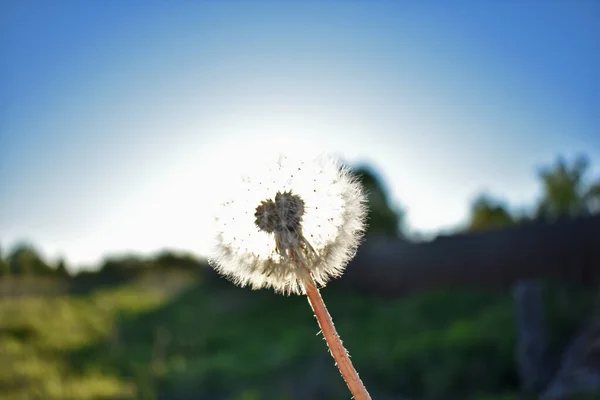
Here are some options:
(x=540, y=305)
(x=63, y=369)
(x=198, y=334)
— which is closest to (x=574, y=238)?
(x=540, y=305)

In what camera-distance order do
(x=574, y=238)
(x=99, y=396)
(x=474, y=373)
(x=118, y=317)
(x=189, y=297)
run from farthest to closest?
1. (x=189, y=297)
2. (x=118, y=317)
3. (x=574, y=238)
4. (x=99, y=396)
5. (x=474, y=373)

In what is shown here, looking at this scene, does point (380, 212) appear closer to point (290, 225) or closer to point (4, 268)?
point (4, 268)

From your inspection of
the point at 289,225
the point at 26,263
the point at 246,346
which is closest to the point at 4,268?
the point at 26,263

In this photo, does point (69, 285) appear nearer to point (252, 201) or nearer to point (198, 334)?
point (198, 334)

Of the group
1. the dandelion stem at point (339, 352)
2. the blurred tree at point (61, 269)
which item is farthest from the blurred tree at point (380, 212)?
the dandelion stem at point (339, 352)

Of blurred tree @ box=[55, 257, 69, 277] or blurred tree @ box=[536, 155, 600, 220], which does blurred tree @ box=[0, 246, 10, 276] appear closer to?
blurred tree @ box=[55, 257, 69, 277]

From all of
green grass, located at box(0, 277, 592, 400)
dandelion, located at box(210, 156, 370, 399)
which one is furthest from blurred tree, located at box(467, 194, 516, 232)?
dandelion, located at box(210, 156, 370, 399)

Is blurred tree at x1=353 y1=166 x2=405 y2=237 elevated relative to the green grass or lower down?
elevated
